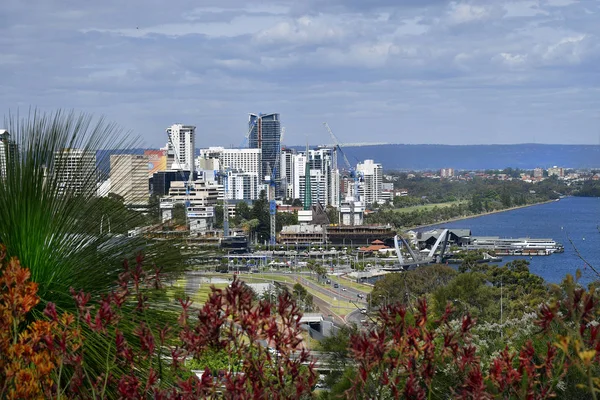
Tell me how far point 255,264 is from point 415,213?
18.2m

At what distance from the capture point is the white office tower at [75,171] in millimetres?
2617

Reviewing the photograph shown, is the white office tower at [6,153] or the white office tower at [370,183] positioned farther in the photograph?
the white office tower at [370,183]

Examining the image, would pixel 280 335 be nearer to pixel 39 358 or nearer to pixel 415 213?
pixel 39 358

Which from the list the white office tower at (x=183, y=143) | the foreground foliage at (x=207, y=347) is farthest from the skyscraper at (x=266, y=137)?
the foreground foliage at (x=207, y=347)

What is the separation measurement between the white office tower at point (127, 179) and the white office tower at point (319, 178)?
152ft

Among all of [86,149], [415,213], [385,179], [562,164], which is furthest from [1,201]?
[562,164]

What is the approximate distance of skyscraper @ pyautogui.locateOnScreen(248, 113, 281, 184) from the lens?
60656 millimetres

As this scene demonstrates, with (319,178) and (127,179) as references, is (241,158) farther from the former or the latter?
(127,179)

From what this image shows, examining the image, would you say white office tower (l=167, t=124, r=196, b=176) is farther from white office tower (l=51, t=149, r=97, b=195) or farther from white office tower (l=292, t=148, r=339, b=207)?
white office tower (l=51, t=149, r=97, b=195)

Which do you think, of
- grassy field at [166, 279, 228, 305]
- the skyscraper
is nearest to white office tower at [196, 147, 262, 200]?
the skyscraper

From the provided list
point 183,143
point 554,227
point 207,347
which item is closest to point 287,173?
point 183,143

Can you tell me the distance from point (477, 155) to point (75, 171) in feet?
482

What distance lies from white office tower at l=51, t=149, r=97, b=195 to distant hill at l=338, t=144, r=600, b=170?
12233 centimetres

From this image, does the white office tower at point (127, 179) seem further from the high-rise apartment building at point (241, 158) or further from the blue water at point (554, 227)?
the high-rise apartment building at point (241, 158)
